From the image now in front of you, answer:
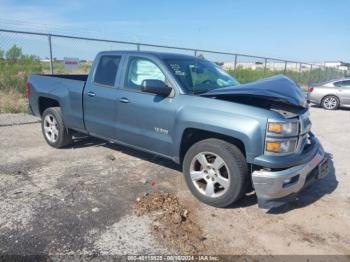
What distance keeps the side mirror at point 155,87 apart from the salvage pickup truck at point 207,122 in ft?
0.04

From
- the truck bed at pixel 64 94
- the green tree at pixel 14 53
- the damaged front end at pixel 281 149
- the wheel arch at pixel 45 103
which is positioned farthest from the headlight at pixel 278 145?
the green tree at pixel 14 53

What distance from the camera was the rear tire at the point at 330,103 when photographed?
14781 mm

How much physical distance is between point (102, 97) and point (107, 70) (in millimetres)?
450

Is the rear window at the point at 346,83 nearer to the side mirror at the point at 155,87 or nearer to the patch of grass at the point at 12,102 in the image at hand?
the patch of grass at the point at 12,102

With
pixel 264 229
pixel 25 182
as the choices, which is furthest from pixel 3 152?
pixel 264 229

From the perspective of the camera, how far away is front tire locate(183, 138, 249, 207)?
402 centimetres

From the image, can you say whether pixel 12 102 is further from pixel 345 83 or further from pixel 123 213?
pixel 345 83

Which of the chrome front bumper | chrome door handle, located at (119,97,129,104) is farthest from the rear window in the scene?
chrome door handle, located at (119,97,129,104)

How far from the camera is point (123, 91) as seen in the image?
5156 mm

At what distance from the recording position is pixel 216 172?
423 cm

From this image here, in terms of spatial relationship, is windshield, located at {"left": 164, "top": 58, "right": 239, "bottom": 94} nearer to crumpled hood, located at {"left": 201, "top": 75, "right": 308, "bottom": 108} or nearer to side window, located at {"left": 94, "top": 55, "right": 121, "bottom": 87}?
crumpled hood, located at {"left": 201, "top": 75, "right": 308, "bottom": 108}

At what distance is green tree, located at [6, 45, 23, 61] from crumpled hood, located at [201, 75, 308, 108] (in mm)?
9857

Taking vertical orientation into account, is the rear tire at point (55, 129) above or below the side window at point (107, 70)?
below

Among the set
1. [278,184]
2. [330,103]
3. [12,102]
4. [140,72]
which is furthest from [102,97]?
[330,103]
